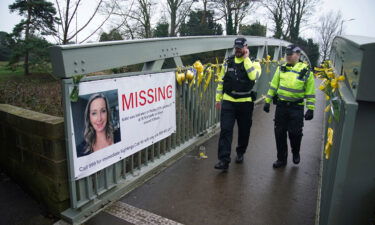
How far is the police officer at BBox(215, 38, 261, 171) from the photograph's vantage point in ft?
13.5

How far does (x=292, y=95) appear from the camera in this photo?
4113mm

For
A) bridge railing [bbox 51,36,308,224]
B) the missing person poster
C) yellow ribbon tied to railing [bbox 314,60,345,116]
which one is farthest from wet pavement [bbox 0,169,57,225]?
yellow ribbon tied to railing [bbox 314,60,345,116]

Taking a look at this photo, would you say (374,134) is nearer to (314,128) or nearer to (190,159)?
(190,159)

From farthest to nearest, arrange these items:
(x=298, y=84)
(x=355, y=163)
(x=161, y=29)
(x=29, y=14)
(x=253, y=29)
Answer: (x=253, y=29) < (x=161, y=29) < (x=29, y=14) < (x=298, y=84) < (x=355, y=163)

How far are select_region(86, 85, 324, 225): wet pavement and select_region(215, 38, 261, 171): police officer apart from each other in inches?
15.8

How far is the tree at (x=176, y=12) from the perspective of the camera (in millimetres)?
23875

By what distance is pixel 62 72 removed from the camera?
8.71 feet

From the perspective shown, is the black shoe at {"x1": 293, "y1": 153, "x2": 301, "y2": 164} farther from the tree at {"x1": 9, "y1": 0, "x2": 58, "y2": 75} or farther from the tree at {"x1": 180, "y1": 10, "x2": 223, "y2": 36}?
the tree at {"x1": 180, "y1": 10, "x2": 223, "y2": 36}

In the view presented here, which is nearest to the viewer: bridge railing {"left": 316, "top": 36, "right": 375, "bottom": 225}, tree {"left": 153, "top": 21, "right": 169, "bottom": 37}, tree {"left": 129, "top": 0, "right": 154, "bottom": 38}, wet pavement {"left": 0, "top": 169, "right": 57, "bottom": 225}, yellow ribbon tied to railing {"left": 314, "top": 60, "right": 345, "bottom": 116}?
bridge railing {"left": 316, "top": 36, "right": 375, "bottom": 225}

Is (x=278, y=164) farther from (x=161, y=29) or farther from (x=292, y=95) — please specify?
(x=161, y=29)

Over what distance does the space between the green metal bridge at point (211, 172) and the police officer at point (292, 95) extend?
446 mm

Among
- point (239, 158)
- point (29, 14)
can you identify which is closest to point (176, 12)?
point (29, 14)

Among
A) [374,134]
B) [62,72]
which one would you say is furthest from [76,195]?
[374,134]

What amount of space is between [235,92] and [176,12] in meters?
21.8
